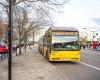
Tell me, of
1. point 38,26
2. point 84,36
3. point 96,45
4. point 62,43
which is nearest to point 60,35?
point 62,43

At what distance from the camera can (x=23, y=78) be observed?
13578 millimetres

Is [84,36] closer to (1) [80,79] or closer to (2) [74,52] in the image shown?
(2) [74,52]

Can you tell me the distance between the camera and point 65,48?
2442cm

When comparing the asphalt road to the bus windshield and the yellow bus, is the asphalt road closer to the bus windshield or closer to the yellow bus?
the yellow bus

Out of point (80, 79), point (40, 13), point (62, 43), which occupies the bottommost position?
point (80, 79)

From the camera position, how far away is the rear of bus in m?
24.4

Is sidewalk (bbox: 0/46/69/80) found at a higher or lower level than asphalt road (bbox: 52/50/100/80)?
higher

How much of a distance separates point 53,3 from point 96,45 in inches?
2297

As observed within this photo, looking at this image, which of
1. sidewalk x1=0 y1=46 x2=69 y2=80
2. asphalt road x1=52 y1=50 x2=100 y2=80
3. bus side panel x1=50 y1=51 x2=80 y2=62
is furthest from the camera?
bus side panel x1=50 y1=51 x2=80 y2=62

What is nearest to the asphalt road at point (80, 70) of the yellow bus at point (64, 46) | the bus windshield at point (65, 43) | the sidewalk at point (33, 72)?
the yellow bus at point (64, 46)

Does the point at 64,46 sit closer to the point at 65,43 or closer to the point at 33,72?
the point at 65,43

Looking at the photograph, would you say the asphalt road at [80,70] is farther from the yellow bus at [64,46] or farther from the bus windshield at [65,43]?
the bus windshield at [65,43]

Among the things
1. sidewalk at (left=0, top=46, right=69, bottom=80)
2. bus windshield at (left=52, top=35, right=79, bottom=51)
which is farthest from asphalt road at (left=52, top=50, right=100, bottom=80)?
bus windshield at (left=52, top=35, right=79, bottom=51)

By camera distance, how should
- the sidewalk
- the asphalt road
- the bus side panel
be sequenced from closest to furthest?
the sidewalk → the asphalt road → the bus side panel
